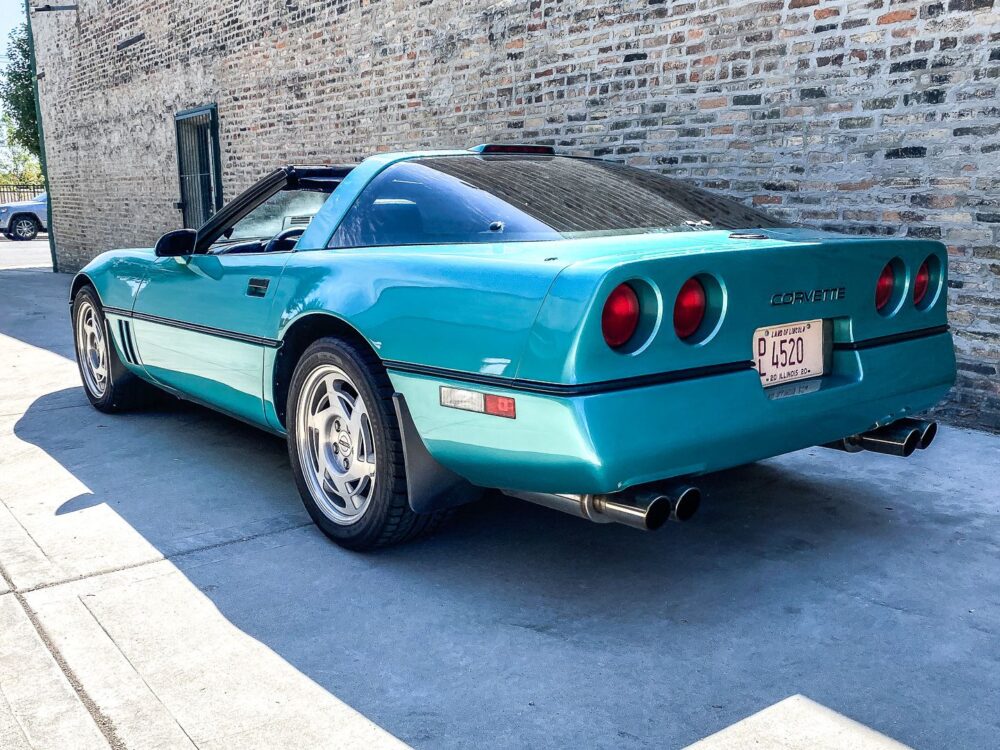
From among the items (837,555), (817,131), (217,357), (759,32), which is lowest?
(837,555)

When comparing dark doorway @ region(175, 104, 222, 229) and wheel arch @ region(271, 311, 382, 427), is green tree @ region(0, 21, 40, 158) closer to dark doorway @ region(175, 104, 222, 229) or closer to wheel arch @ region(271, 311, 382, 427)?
dark doorway @ region(175, 104, 222, 229)

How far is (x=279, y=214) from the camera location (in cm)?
409

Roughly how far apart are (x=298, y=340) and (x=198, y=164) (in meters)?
9.97

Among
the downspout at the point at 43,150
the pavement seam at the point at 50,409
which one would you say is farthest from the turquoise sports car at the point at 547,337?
the downspout at the point at 43,150

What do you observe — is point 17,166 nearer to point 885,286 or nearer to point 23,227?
point 23,227

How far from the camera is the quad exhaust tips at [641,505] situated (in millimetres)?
2381

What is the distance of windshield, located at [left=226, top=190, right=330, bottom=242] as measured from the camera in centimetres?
390

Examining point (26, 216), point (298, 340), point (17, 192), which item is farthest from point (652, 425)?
point (17, 192)

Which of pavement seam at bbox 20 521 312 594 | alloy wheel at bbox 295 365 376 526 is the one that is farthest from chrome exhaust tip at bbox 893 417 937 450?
pavement seam at bbox 20 521 312 594

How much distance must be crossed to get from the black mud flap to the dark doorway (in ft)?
32.2

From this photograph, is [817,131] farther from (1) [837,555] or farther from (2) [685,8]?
(1) [837,555]

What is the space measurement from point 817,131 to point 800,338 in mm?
2772

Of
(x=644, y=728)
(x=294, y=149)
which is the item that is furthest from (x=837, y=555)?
(x=294, y=149)

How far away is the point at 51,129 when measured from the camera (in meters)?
16.8
